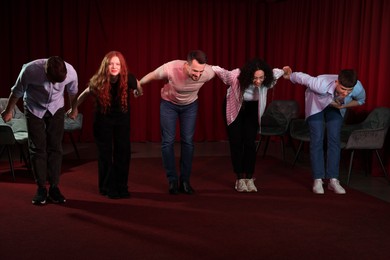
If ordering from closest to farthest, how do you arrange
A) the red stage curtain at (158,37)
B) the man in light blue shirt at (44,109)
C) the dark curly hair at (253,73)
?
the man in light blue shirt at (44,109)
the dark curly hair at (253,73)
the red stage curtain at (158,37)

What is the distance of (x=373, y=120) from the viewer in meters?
5.25

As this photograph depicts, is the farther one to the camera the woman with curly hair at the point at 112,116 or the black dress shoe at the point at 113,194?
the black dress shoe at the point at 113,194

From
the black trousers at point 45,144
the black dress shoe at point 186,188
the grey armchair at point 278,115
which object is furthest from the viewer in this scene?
the grey armchair at point 278,115

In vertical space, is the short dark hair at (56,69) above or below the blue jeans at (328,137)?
above

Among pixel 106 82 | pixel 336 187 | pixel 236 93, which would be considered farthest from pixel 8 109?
pixel 336 187

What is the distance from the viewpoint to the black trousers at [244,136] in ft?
14.6

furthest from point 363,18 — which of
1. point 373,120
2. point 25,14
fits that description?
point 25,14

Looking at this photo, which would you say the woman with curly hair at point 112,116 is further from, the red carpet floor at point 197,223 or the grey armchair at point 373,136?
the grey armchair at point 373,136

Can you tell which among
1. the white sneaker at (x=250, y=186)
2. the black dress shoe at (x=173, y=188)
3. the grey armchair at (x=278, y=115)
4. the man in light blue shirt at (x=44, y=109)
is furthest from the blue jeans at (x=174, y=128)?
the grey armchair at (x=278, y=115)

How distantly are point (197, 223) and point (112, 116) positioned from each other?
1173 millimetres

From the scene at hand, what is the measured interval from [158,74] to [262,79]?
0.85m

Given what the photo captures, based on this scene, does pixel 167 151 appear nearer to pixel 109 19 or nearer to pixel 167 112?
pixel 167 112

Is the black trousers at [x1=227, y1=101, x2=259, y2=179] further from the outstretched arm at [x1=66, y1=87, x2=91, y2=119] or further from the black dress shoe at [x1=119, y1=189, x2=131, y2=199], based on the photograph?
the outstretched arm at [x1=66, y1=87, x2=91, y2=119]

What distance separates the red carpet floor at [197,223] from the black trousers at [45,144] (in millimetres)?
280
